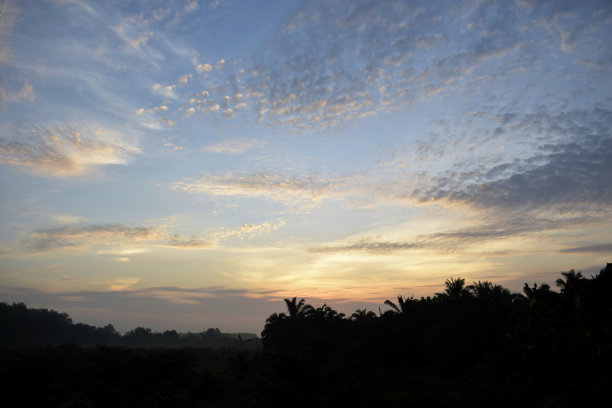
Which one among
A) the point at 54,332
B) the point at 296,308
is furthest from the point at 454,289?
the point at 54,332

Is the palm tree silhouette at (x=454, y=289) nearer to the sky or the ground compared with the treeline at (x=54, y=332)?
nearer to the sky

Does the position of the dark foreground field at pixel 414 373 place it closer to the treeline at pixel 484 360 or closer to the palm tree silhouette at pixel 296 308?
the treeline at pixel 484 360

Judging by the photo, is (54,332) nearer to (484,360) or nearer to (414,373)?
(414,373)

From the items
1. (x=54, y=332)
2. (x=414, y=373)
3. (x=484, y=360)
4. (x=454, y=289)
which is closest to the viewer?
(x=484, y=360)

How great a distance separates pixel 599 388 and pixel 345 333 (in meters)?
18.2

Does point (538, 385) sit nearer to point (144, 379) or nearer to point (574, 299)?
point (574, 299)

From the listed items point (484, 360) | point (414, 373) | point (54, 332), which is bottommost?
point (54, 332)

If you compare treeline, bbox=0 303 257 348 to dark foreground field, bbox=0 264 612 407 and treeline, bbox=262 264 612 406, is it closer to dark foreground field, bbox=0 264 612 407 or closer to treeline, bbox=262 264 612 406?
treeline, bbox=262 264 612 406

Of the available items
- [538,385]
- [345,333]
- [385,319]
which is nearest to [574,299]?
[538,385]

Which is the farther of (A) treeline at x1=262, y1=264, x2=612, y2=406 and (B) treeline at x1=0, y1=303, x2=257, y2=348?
(B) treeline at x1=0, y1=303, x2=257, y2=348

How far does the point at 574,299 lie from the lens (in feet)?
33.9

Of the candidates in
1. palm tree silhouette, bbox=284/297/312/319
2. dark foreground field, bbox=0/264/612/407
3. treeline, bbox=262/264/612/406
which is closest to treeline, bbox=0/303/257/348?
palm tree silhouette, bbox=284/297/312/319

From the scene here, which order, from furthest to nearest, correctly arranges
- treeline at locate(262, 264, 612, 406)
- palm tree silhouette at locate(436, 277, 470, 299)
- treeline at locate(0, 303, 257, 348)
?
treeline at locate(0, 303, 257, 348) < palm tree silhouette at locate(436, 277, 470, 299) < treeline at locate(262, 264, 612, 406)

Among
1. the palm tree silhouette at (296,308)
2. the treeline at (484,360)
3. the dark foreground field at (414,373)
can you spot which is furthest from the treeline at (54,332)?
the dark foreground field at (414,373)
